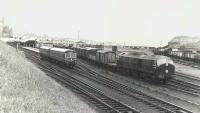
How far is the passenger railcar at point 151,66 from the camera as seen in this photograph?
3203cm

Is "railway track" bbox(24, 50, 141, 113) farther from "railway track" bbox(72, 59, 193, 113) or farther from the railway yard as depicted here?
"railway track" bbox(72, 59, 193, 113)

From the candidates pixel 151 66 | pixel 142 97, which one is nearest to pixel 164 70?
pixel 151 66

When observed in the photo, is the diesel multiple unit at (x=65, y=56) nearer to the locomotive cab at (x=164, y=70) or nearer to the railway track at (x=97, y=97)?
the railway track at (x=97, y=97)

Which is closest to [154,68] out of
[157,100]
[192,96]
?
[192,96]

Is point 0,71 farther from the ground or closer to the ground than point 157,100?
farther from the ground

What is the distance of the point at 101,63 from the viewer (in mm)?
46656

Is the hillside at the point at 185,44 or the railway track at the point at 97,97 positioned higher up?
the hillside at the point at 185,44

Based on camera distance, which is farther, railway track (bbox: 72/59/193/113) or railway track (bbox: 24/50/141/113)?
railway track (bbox: 72/59/193/113)

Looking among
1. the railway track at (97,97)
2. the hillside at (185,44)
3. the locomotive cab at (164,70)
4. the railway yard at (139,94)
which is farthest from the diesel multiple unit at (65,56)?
the hillside at (185,44)

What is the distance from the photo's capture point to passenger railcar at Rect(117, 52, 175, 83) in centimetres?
3203

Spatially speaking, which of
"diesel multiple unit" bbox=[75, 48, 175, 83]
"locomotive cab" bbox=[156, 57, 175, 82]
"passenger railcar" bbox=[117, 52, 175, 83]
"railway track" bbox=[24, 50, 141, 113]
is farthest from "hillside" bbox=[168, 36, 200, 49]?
"railway track" bbox=[24, 50, 141, 113]

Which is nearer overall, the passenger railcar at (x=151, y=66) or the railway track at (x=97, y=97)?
the railway track at (x=97, y=97)

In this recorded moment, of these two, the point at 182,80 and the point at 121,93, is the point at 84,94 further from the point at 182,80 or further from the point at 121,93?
the point at 182,80

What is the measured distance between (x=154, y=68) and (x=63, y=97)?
12741 mm
